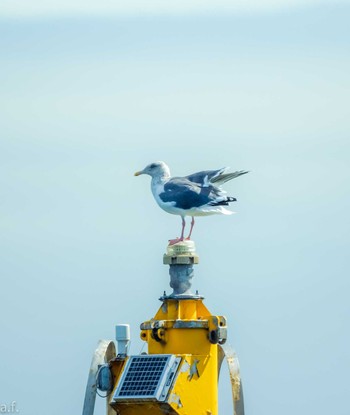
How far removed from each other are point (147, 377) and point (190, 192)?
4070 millimetres

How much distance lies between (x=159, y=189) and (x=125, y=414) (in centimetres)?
492

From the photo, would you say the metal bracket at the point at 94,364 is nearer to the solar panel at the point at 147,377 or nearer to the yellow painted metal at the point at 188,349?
the yellow painted metal at the point at 188,349

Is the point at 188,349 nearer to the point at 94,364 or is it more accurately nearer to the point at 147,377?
the point at 147,377

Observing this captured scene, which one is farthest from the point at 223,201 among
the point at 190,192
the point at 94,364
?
the point at 94,364

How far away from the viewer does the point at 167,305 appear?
6100cm

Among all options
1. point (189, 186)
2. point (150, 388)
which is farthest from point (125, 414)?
point (189, 186)

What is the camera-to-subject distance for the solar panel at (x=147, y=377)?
193ft

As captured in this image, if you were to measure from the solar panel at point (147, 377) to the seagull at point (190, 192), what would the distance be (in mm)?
2810

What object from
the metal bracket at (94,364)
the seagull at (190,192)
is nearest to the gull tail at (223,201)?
the seagull at (190,192)

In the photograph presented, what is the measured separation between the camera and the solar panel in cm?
5897

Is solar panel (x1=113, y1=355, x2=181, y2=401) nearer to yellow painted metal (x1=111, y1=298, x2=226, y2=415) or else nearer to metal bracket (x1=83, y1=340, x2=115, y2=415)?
yellow painted metal (x1=111, y1=298, x2=226, y2=415)

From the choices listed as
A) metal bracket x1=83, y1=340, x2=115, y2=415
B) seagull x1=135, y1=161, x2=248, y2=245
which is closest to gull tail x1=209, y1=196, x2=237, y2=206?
seagull x1=135, y1=161, x2=248, y2=245

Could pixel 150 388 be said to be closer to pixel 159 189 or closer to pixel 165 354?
pixel 165 354

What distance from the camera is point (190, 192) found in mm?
61219
